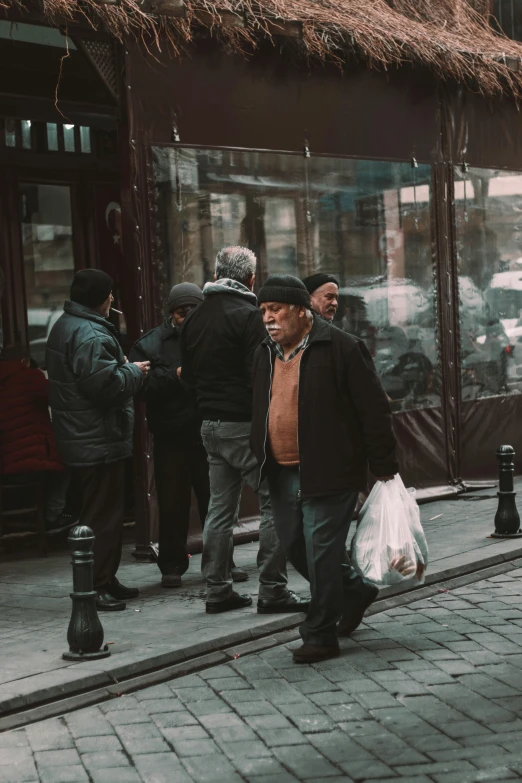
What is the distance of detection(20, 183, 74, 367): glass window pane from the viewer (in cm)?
1195

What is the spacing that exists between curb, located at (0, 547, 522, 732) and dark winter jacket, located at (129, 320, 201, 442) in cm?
161

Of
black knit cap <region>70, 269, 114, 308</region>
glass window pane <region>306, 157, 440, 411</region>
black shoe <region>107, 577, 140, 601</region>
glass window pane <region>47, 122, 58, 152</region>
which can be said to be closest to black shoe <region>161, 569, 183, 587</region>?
black shoe <region>107, 577, 140, 601</region>

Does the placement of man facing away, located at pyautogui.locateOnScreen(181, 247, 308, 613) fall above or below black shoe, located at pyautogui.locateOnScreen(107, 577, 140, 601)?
above

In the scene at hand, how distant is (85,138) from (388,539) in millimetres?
6823

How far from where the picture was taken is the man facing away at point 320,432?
649 centimetres

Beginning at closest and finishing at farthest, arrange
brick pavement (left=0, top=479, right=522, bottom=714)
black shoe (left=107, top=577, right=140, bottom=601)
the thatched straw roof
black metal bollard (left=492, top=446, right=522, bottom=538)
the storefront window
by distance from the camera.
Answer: brick pavement (left=0, top=479, right=522, bottom=714)
black shoe (left=107, top=577, right=140, bottom=601)
the thatched straw roof
black metal bollard (left=492, top=446, right=522, bottom=538)
the storefront window

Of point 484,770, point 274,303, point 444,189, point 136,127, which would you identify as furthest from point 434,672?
point 444,189

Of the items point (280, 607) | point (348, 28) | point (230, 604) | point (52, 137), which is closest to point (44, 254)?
point (52, 137)

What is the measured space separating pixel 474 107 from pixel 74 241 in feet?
13.4

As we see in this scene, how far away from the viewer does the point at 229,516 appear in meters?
7.65

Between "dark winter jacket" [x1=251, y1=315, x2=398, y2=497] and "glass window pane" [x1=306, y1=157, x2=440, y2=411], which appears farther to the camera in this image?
"glass window pane" [x1=306, y1=157, x2=440, y2=411]

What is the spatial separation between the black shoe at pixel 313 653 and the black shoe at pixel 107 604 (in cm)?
165

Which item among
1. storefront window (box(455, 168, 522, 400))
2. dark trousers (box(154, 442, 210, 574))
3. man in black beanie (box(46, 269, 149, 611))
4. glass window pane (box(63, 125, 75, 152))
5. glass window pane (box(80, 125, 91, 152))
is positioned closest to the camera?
man in black beanie (box(46, 269, 149, 611))

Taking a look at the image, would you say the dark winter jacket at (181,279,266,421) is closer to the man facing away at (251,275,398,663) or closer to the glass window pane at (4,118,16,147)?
the man facing away at (251,275,398,663)
